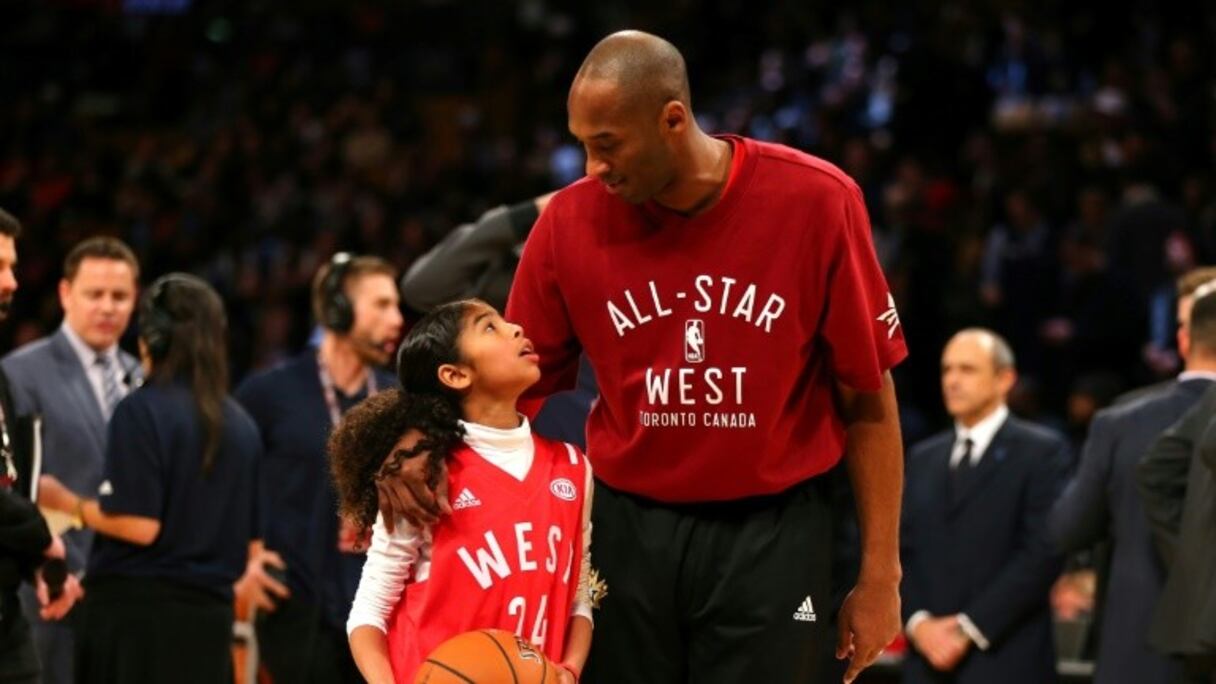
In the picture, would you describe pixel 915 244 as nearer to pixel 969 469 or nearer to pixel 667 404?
pixel 969 469

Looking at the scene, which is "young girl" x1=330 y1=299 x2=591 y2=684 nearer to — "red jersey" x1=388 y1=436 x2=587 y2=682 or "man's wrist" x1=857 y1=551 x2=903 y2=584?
"red jersey" x1=388 y1=436 x2=587 y2=682

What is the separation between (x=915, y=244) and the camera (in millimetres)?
12359

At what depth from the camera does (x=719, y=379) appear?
3.61 metres

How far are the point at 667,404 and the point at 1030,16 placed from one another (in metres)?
12.6

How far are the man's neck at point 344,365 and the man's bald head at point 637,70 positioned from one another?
3769 mm

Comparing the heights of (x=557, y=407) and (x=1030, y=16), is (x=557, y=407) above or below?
below

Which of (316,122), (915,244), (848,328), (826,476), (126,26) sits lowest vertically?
(826,476)

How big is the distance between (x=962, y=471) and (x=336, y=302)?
8.71ft

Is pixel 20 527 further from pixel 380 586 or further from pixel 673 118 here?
pixel 673 118

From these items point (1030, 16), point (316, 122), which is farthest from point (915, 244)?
point (316, 122)

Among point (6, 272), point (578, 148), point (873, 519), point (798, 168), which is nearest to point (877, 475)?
point (873, 519)

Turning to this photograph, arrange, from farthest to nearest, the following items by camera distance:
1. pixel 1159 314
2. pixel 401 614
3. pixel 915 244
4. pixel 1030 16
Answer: pixel 1030 16 → pixel 915 244 → pixel 1159 314 → pixel 401 614

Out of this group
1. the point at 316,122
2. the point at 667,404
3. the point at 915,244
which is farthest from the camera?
the point at 316,122

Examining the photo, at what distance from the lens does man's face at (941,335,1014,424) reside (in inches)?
305
